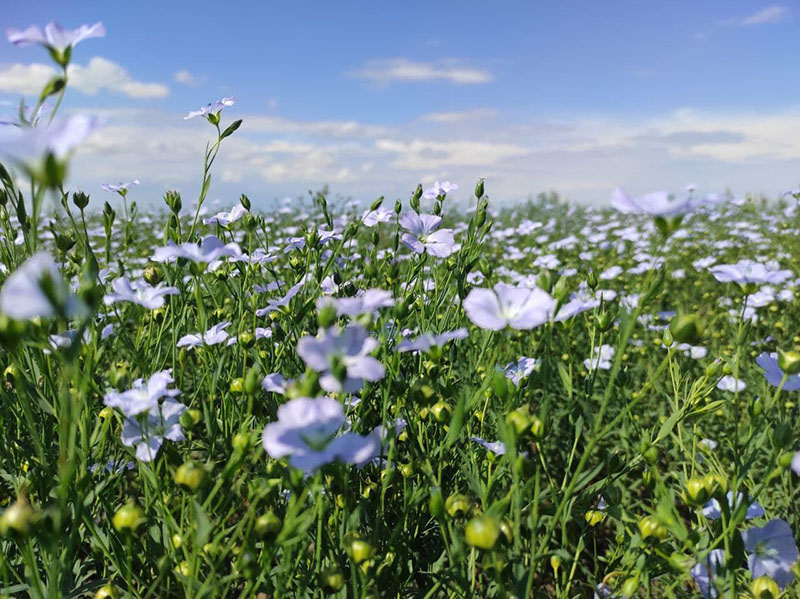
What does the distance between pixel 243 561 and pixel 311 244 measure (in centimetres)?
91

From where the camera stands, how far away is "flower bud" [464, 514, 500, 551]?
83 centimetres

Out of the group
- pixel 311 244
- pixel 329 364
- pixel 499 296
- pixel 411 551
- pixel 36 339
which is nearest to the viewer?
pixel 329 364

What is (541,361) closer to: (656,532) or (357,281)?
(656,532)

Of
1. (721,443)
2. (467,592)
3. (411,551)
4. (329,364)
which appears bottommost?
(721,443)

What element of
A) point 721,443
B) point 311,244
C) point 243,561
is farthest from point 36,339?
point 721,443

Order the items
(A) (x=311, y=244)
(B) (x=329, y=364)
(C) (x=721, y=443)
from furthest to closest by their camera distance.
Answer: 1. (C) (x=721, y=443)
2. (A) (x=311, y=244)
3. (B) (x=329, y=364)

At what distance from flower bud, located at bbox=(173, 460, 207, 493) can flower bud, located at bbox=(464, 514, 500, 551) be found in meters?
0.42

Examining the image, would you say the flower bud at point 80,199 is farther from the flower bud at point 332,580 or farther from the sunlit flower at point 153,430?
the flower bud at point 332,580

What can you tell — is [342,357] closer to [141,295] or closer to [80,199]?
[141,295]

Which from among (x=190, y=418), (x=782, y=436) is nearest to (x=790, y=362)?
(x=782, y=436)

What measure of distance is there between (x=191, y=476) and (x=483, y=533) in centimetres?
45

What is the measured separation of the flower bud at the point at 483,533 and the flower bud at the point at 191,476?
42 centimetres

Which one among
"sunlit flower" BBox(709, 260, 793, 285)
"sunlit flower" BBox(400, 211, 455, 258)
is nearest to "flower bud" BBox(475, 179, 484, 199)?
"sunlit flower" BBox(400, 211, 455, 258)

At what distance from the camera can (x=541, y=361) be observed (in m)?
1.14
